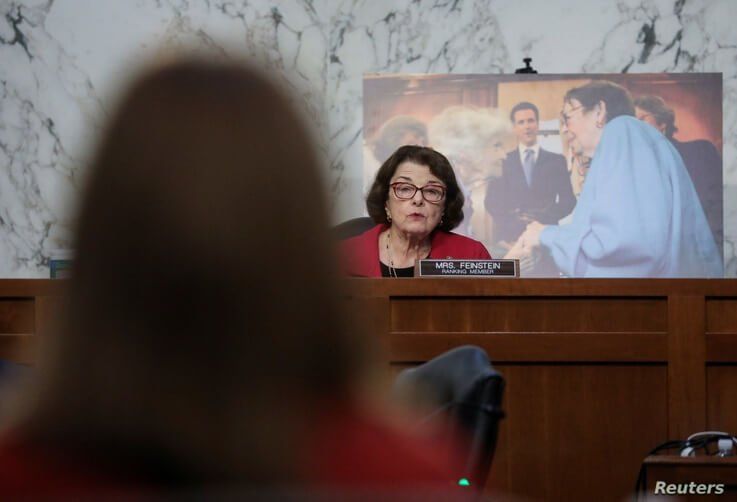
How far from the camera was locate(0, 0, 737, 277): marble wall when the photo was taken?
518cm

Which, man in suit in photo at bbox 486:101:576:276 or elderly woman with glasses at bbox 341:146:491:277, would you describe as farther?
man in suit in photo at bbox 486:101:576:276

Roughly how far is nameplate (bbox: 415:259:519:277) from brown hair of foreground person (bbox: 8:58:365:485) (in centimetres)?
227

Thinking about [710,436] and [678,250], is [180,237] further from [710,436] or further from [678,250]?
[678,250]

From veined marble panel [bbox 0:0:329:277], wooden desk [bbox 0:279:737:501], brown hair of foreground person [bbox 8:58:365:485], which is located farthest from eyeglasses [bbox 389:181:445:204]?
brown hair of foreground person [bbox 8:58:365:485]

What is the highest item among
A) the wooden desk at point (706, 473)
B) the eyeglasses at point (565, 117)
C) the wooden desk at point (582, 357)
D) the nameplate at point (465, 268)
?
the eyeglasses at point (565, 117)

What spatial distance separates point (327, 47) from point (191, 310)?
4.80 m

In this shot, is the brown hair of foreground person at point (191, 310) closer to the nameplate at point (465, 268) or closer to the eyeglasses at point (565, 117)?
the nameplate at point (465, 268)

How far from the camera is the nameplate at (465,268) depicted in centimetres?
292

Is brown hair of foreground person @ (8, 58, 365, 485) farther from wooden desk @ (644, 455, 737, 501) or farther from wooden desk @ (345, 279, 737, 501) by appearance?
wooden desk @ (345, 279, 737, 501)

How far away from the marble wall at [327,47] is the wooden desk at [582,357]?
2.28 metres

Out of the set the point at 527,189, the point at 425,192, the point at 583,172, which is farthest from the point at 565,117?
the point at 425,192

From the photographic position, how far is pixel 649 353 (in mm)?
2773

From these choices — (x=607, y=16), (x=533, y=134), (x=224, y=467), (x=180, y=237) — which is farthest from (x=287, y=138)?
(x=607, y=16)

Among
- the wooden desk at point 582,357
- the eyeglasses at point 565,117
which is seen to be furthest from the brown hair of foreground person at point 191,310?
the eyeglasses at point 565,117
